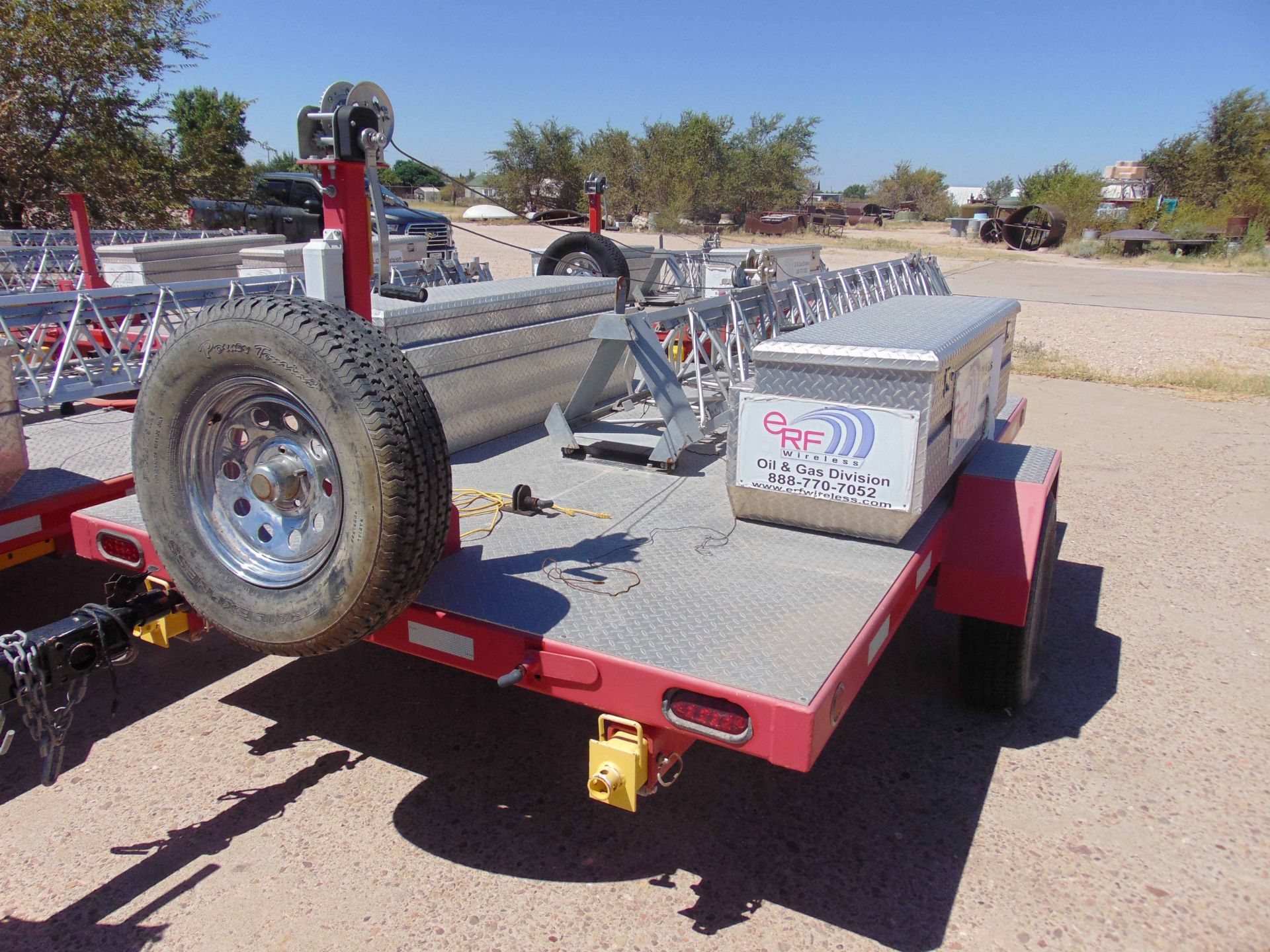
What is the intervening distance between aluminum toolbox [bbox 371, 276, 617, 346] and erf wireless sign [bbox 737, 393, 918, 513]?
67.6 inches

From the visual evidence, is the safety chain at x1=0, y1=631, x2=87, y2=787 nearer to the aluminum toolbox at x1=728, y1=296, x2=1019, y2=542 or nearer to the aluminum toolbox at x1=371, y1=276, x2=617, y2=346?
the aluminum toolbox at x1=371, y1=276, x2=617, y2=346

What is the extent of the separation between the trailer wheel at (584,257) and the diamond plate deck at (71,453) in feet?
15.1

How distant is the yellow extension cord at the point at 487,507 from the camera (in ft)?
12.1

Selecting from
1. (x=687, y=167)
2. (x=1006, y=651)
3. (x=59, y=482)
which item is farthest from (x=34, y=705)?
(x=687, y=167)

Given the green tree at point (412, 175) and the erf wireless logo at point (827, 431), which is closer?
the erf wireless logo at point (827, 431)

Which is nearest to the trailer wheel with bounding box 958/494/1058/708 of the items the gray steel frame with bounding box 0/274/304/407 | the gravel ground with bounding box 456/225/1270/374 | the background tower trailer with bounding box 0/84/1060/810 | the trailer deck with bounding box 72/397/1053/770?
the background tower trailer with bounding box 0/84/1060/810

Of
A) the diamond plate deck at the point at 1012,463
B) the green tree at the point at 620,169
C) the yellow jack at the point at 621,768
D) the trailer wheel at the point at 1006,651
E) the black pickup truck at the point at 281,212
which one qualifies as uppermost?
the green tree at the point at 620,169

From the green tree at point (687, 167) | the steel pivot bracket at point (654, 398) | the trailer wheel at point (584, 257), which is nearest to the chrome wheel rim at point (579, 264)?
the trailer wheel at point (584, 257)

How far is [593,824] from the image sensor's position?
10.7ft

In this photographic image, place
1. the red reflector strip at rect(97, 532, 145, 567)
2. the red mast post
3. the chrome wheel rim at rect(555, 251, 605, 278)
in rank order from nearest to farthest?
the red reflector strip at rect(97, 532, 145, 567)
the chrome wheel rim at rect(555, 251, 605, 278)
the red mast post

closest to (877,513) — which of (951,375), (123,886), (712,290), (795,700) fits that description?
(951,375)

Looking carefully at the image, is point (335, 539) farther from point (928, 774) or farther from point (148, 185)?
point (148, 185)

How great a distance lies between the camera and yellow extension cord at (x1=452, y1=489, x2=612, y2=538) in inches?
146

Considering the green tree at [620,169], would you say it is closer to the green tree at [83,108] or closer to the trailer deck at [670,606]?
the green tree at [83,108]
